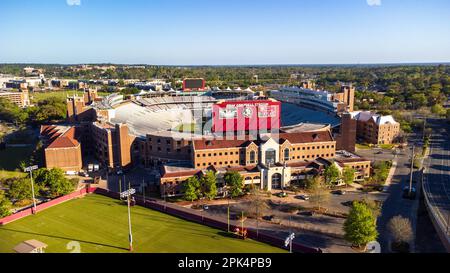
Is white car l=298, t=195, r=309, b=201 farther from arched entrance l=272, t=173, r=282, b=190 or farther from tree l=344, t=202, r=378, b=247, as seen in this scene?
tree l=344, t=202, r=378, b=247

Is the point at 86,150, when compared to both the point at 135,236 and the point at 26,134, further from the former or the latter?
the point at 135,236

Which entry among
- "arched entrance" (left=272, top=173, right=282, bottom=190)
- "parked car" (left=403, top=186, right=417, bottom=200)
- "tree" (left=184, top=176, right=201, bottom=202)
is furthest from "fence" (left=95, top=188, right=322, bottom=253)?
"parked car" (left=403, top=186, right=417, bottom=200)

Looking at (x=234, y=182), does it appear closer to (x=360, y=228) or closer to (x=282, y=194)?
(x=282, y=194)

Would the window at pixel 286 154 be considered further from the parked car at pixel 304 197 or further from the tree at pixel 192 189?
the tree at pixel 192 189

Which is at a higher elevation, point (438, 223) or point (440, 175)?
point (438, 223)

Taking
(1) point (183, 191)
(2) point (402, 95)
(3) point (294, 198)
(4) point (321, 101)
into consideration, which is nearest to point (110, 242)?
(1) point (183, 191)

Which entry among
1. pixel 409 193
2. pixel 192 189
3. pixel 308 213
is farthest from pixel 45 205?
pixel 409 193
